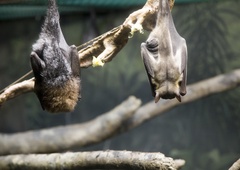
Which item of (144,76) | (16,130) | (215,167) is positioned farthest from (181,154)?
(16,130)

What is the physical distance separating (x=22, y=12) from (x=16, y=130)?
6.56ft

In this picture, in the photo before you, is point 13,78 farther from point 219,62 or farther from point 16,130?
point 219,62

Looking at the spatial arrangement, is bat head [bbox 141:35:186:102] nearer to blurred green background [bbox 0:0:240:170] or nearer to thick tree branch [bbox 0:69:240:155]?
thick tree branch [bbox 0:69:240:155]

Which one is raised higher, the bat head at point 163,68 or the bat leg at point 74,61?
the bat leg at point 74,61

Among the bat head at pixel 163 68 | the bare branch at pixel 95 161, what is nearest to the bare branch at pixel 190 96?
the bare branch at pixel 95 161

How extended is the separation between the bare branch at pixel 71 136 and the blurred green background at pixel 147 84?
46.7 inches

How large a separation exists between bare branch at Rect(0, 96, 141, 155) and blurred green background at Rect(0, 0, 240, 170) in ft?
3.90

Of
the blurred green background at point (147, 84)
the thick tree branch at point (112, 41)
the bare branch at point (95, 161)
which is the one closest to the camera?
the thick tree branch at point (112, 41)

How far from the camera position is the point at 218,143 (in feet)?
23.1

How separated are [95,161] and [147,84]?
3.56 metres

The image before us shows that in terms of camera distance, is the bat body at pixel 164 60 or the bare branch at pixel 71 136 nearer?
the bat body at pixel 164 60

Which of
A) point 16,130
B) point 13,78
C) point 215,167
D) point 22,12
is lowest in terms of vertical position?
point 215,167

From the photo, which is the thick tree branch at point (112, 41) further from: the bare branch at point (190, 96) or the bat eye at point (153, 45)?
the bare branch at point (190, 96)

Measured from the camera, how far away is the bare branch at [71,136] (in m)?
5.72
